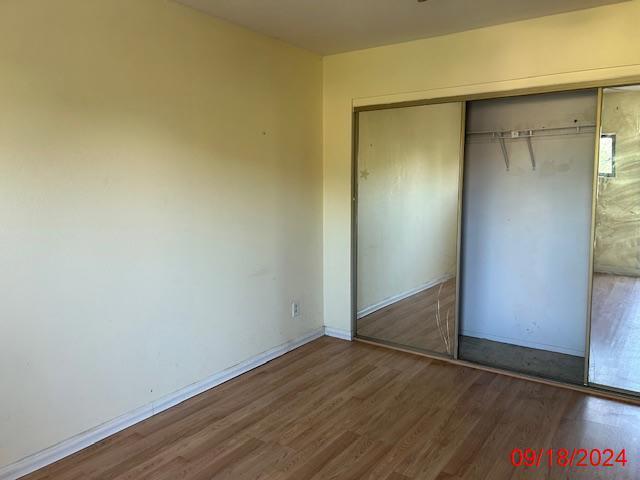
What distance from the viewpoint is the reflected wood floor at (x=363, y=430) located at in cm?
240

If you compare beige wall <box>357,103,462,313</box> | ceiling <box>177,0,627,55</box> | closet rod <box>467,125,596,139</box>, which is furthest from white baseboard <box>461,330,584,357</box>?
ceiling <box>177,0,627,55</box>

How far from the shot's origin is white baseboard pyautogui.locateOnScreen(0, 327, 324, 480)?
7.64 ft

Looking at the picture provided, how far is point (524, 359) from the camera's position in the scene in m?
3.66

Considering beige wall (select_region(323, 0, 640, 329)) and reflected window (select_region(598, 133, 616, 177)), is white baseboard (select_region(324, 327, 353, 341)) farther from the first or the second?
reflected window (select_region(598, 133, 616, 177))

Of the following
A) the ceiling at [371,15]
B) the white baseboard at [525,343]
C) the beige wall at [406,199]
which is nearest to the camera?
the ceiling at [371,15]

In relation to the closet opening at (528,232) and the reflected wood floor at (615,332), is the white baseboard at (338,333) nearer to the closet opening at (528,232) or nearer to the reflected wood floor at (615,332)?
the closet opening at (528,232)

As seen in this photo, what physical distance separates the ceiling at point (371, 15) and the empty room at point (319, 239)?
3cm

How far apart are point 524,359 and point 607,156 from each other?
162 cm

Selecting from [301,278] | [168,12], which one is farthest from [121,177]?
[301,278]

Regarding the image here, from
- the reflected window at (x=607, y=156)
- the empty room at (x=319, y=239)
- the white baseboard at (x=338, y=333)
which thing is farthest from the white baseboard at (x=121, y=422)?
the reflected window at (x=607, y=156)

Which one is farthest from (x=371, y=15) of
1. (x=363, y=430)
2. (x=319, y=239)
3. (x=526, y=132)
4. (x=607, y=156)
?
(x=363, y=430)

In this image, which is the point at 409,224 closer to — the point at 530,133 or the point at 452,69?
the point at 530,133

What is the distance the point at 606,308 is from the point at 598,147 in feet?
3.62

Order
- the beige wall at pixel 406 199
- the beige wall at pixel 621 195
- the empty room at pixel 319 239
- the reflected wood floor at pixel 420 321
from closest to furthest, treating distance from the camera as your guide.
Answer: the empty room at pixel 319 239
the beige wall at pixel 621 195
the beige wall at pixel 406 199
the reflected wood floor at pixel 420 321
